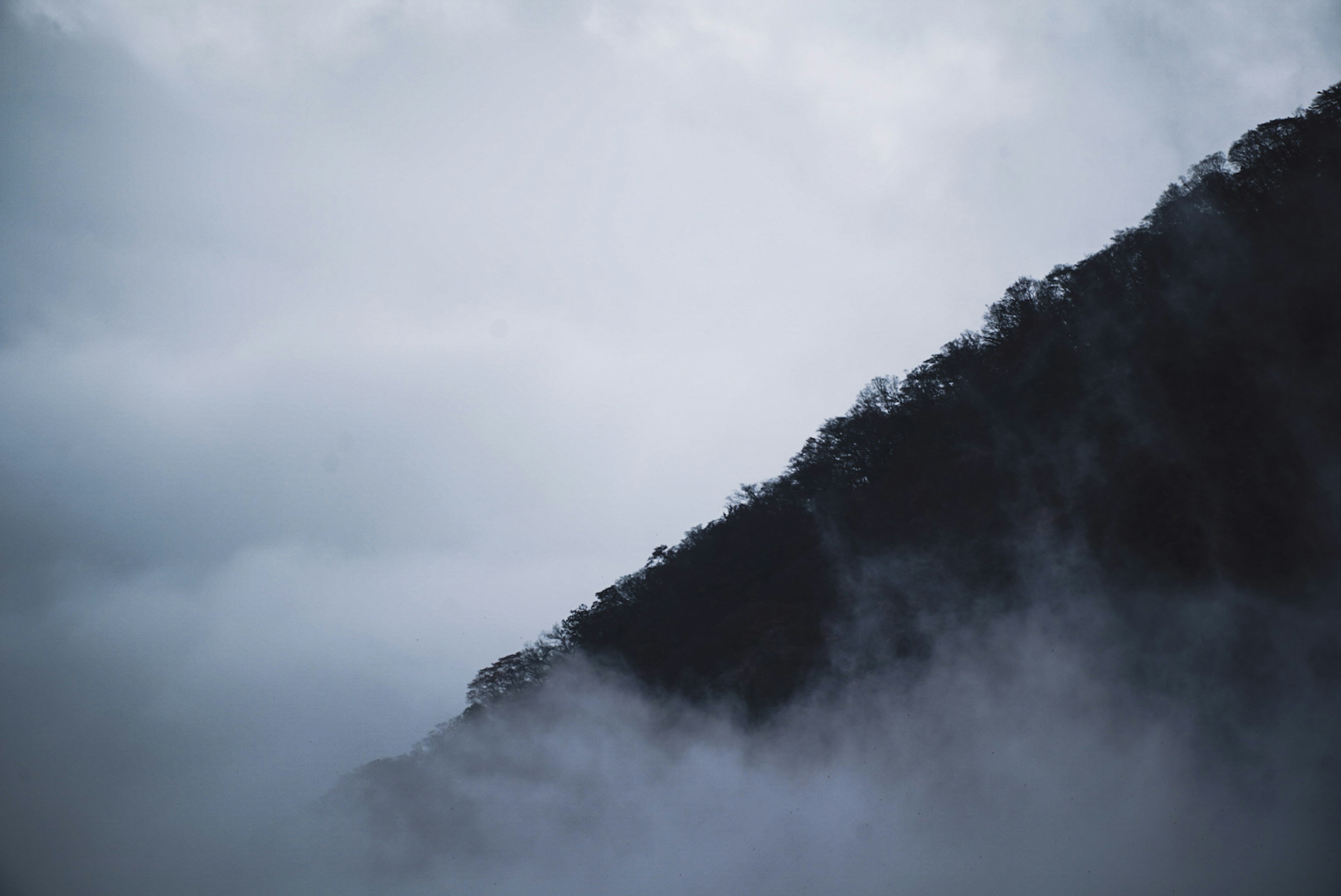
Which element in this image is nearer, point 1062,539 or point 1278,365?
point 1278,365

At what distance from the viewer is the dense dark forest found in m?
21.7

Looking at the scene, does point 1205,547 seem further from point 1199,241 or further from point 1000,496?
point 1199,241

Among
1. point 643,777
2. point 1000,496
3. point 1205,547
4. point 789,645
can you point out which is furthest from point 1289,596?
point 643,777

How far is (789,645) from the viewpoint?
30.5 metres

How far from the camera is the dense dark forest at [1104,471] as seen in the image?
21688mm

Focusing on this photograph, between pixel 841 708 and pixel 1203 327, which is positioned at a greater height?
pixel 1203 327

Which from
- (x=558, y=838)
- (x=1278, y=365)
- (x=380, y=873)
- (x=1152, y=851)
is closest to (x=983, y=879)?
(x=1152, y=851)

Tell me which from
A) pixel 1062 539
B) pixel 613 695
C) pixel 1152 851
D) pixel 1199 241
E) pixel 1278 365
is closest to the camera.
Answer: pixel 1152 851

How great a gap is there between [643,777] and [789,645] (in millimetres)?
8697

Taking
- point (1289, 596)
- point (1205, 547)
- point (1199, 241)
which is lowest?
point (1289, 596)

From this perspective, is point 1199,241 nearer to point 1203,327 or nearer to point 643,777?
point 1203,327

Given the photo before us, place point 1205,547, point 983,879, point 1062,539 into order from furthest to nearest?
point 1062,539 → point 1205,547 → point 983,879

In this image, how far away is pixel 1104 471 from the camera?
26.5m

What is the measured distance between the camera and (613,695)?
37656 millimetres
